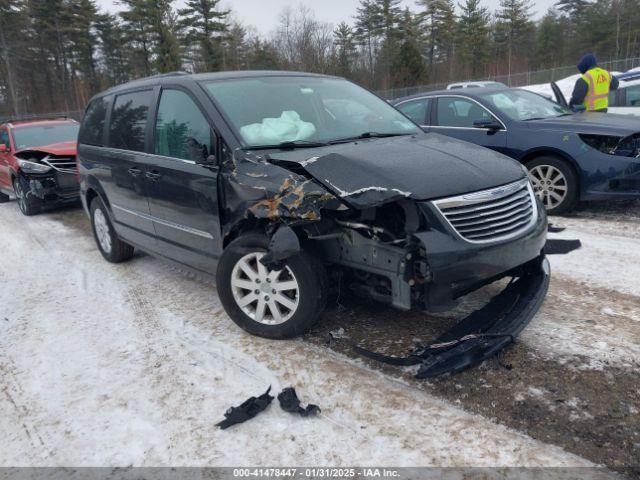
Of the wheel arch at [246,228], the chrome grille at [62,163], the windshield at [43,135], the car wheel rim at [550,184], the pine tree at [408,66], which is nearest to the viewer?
the wheel arch at [246,228]

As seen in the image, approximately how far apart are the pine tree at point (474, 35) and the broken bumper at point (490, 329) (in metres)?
47.8

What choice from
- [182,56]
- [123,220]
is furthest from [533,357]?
[182,56]

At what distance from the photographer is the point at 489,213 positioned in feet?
9.41

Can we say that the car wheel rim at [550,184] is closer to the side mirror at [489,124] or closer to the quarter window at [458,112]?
the side mirror at [489,124]

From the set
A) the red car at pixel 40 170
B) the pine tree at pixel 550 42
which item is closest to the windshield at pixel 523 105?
the red car at pixel 40 170

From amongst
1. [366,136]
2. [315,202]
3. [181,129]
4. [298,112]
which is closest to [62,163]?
[181,129]

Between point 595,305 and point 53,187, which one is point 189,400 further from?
point 53,187

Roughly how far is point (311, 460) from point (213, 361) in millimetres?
1146

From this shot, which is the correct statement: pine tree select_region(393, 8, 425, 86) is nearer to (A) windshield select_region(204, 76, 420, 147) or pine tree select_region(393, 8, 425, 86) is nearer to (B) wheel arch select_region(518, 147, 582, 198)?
(B) wheel arch select_region(518, 147, 582, 198)

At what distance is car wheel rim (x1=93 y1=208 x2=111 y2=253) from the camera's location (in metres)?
5.41

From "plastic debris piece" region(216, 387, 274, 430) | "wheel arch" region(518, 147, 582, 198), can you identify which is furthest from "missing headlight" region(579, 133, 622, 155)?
"plastic debris piece" region(216, 387, 274, 430)

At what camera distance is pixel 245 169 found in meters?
3.21

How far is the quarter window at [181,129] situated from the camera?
3500mm

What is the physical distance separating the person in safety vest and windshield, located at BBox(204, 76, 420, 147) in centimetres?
469
